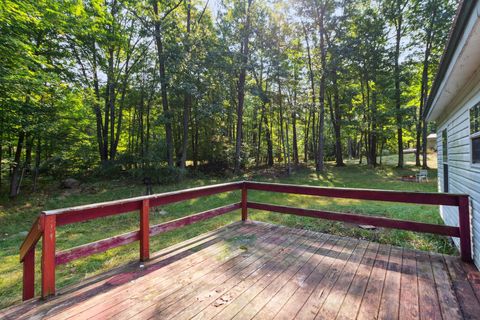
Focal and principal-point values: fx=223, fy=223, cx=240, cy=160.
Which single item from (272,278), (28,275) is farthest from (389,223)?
(28,275)

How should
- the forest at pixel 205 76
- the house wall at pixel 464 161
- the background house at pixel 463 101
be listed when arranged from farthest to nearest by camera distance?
the forest at pixel 205 76, the house wall at pixel 464 161, the background house at pixel 463 101

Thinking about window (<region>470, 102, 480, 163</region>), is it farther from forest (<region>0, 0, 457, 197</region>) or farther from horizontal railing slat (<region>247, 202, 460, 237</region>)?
forest (<region>0, 0, 457, 197</region>)

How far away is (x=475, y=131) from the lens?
9.50 feet

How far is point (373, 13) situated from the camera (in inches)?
579

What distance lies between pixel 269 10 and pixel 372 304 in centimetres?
1541

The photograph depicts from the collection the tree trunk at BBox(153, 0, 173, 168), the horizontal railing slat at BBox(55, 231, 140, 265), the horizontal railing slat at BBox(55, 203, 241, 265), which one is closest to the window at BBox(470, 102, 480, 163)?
the horizontal railing slat at BBox(55, 203, 241, 265)

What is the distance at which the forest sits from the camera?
976 cm

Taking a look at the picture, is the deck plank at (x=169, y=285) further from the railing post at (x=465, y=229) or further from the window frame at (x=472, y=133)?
the window frame at (x=472, y=133)

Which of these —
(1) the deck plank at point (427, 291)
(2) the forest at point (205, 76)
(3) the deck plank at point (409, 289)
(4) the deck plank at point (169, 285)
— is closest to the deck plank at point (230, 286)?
(4) the deck plank at point (169, 285)

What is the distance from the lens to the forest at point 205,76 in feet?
32.0

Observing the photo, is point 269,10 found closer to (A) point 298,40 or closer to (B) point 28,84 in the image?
(A) point 298,40

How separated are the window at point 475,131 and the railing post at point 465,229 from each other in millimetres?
548

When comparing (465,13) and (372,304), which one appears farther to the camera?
(372,304)

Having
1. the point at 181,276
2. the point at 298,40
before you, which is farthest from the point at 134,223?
the point at 298,40
